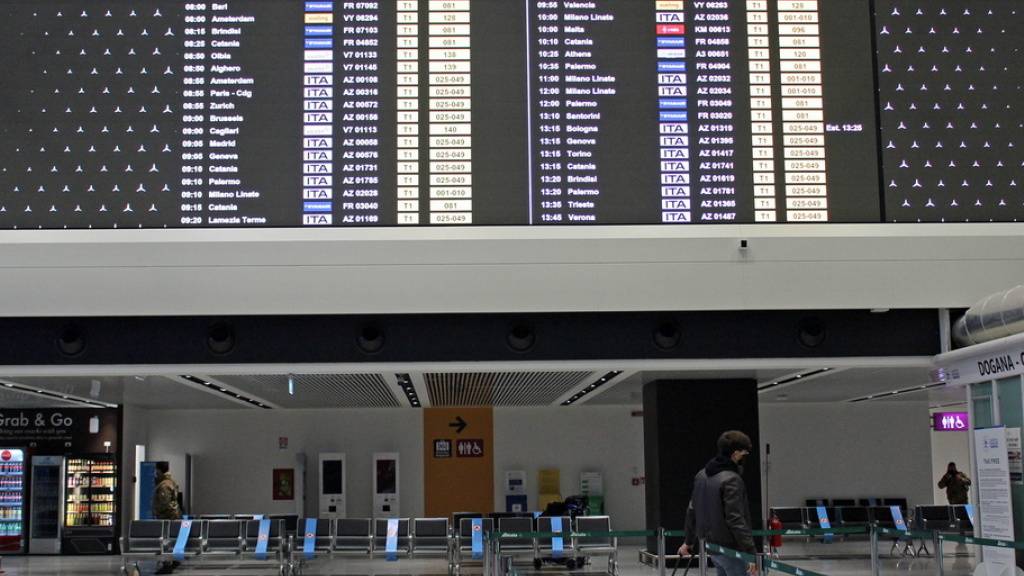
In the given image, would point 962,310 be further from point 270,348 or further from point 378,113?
point 270,348

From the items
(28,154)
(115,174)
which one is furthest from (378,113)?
(28,154)

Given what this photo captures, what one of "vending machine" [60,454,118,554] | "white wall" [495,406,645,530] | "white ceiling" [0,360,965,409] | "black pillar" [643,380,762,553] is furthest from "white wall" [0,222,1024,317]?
"white wall" [495,406,645,530]

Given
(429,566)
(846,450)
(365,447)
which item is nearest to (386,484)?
(365,447)

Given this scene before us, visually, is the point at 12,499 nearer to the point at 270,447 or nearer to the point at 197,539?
the point at 270,447

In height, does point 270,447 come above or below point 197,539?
above

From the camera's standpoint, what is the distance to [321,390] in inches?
644

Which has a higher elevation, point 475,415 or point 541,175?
point 541,175

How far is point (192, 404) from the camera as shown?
63.7 ft

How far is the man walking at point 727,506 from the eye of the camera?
6875mm

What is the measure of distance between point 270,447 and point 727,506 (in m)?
15.5

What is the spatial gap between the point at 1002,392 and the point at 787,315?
2032 mm

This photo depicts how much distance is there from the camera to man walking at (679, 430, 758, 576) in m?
6.88

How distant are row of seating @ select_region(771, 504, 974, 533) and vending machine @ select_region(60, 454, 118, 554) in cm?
1073

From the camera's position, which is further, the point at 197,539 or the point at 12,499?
the point at 12,499
